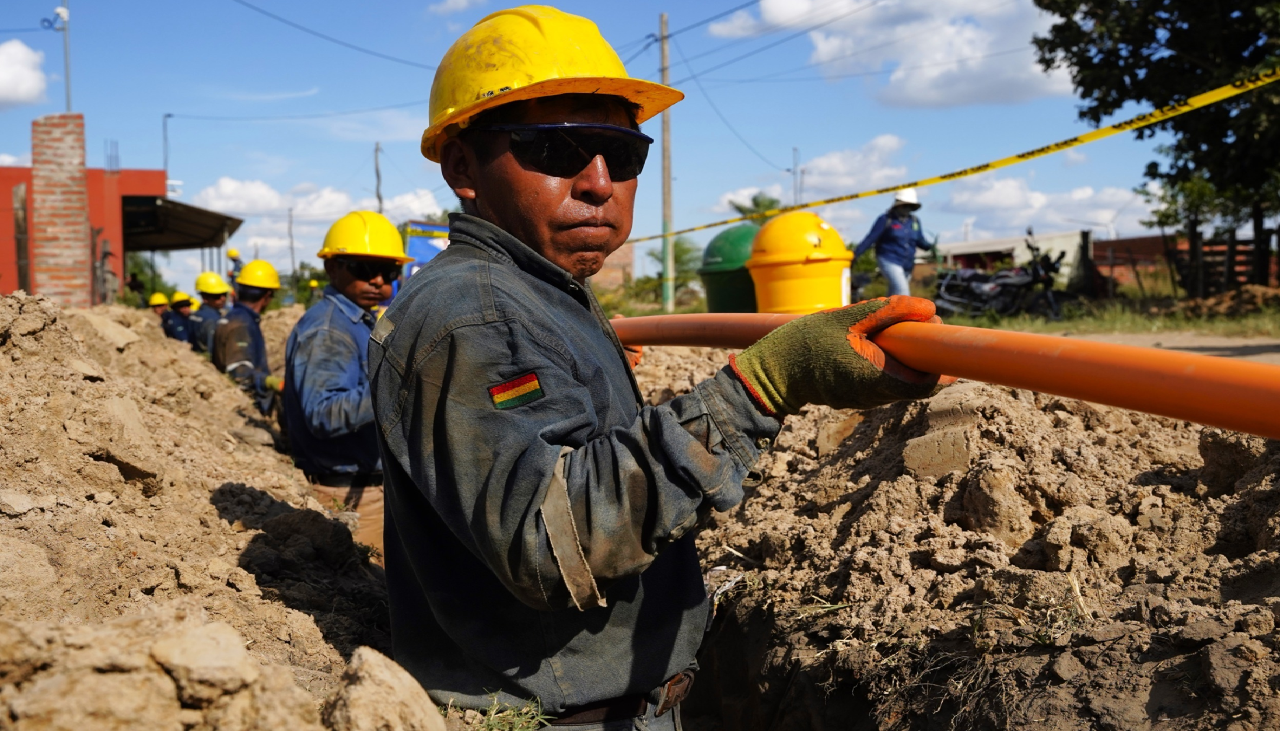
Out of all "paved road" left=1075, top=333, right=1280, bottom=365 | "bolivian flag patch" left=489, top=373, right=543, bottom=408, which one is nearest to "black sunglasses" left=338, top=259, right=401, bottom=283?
"bolivian flag patch" left=489, top=373, right=543, bottom=408

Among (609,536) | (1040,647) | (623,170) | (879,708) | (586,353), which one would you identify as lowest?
(879,708)

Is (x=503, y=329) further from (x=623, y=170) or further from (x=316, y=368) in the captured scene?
(x=316, y=368)

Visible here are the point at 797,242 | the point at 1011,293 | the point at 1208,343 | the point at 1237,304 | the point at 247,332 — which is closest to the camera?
the point at 797,242

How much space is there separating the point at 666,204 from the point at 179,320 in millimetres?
12835

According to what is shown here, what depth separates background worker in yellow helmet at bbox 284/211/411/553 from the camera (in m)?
4.63

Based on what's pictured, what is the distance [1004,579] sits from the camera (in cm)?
267

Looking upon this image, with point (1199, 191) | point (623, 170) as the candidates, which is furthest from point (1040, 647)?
point (1199, 191)

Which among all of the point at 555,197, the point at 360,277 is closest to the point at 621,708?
the point at 555,197

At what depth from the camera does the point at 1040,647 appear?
93.5 inches

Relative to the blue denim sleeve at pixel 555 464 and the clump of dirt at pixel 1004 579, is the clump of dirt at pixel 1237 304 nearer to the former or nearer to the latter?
the clump of dirt at pixel 1004 579

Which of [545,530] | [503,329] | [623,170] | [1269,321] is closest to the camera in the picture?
[545,530]

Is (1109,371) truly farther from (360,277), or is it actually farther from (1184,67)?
(1184,67)

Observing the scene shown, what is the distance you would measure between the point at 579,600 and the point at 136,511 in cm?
209

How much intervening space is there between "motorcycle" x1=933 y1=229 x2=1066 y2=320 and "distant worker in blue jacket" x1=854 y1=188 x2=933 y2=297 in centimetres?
395
